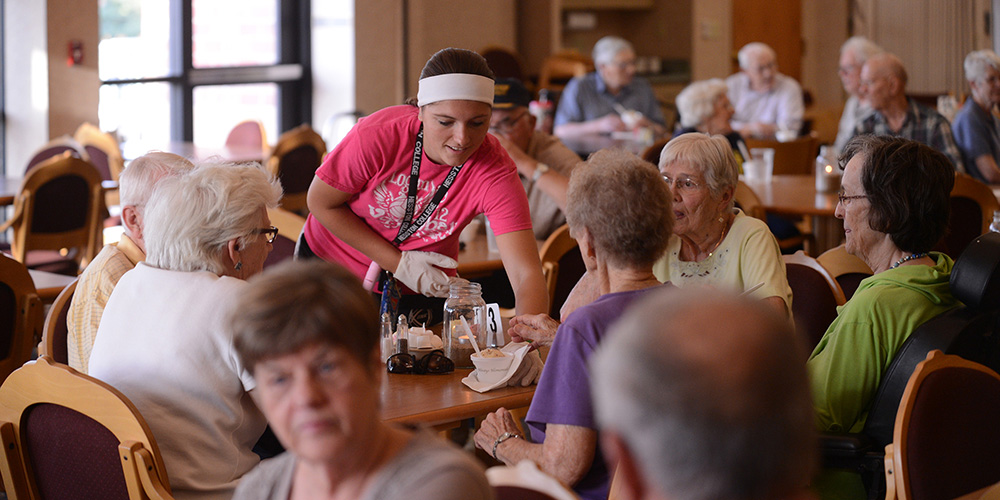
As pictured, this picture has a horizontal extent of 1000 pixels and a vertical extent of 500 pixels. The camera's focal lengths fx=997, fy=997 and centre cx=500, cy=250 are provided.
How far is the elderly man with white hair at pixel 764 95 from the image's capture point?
775 centimetres

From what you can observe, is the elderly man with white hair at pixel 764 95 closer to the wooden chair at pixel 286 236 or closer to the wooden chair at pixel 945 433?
the wooden chair at pixel 286 236

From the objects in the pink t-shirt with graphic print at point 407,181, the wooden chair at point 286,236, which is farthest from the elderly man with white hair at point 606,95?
the pink t-shirt with graphic print at point 407,181

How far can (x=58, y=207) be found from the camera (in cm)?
496

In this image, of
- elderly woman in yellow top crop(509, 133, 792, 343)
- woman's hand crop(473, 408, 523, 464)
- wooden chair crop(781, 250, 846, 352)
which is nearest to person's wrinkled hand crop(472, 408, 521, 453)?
woman's hand crop(473, 408, 523, 464)

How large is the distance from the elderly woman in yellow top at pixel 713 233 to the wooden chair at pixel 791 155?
148 inches

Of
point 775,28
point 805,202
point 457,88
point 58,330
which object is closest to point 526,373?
point 457,88

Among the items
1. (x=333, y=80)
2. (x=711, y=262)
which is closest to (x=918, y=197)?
(x=711, y=262)

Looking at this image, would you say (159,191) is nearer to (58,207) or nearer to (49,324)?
(49,324)

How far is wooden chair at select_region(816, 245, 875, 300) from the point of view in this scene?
2869mm

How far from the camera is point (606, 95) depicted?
24.6 feet

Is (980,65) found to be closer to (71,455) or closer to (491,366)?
(491,366)

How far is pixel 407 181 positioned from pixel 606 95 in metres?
4.96

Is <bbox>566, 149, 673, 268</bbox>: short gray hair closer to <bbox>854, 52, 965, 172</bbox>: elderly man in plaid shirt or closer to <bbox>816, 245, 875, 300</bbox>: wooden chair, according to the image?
<bbox>816, 245, 875, 300</bbox>: wooden chair

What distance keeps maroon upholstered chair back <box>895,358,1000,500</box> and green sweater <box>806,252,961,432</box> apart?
0.25 meters
